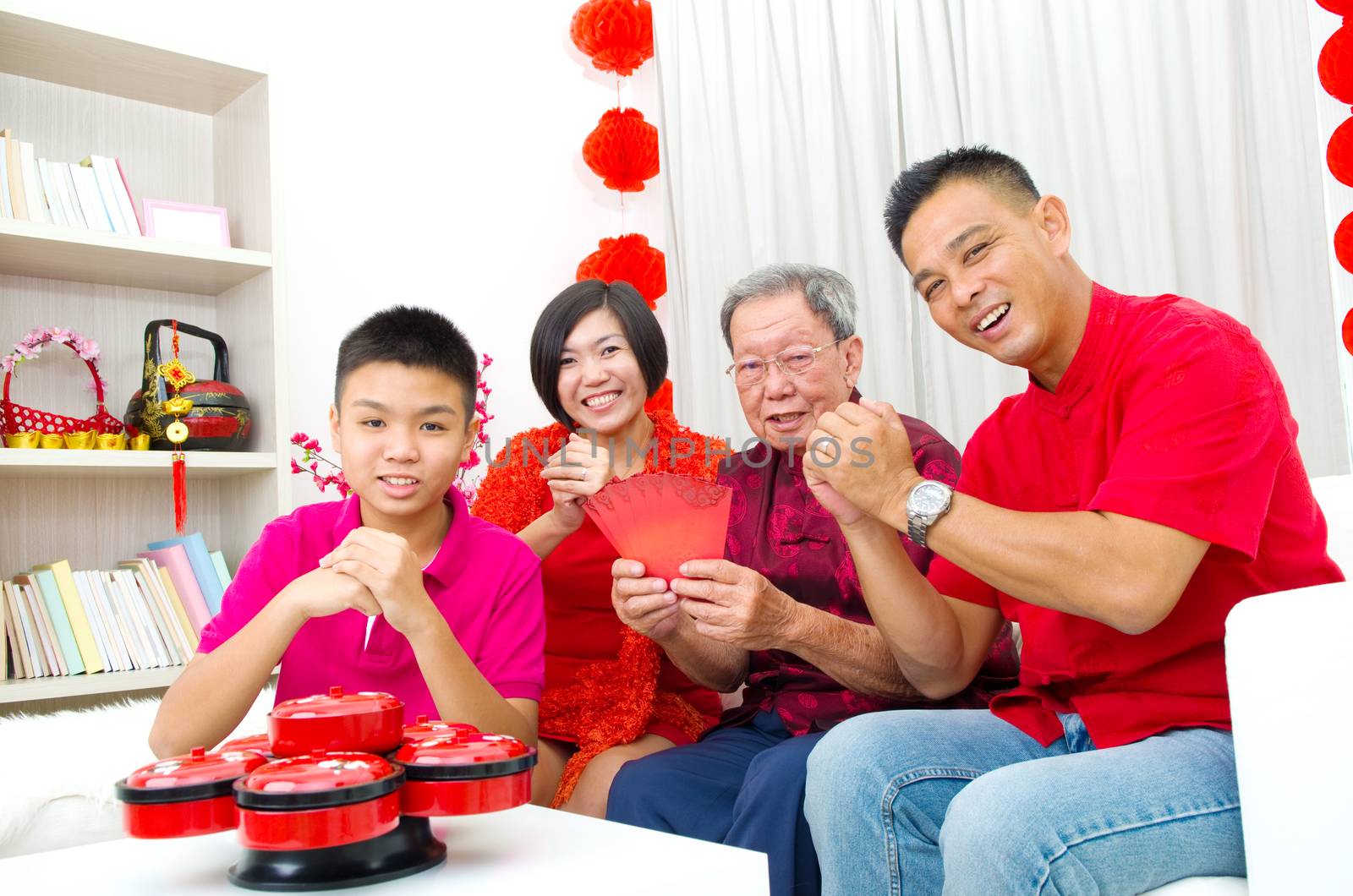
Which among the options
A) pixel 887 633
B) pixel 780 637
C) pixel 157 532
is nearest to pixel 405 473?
pixel 780 637

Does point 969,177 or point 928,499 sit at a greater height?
point 969,177

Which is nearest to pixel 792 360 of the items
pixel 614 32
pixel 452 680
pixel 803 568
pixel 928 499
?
pixel 803 568

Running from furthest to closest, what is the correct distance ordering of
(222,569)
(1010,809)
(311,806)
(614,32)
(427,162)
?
(614,32)
(427,162)
(222,569)
(1010,809)
(311,806)

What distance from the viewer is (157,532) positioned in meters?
2.85

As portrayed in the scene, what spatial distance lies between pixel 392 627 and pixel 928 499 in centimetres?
75

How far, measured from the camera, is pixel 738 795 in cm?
158

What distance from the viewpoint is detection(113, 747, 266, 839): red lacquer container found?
83 cm

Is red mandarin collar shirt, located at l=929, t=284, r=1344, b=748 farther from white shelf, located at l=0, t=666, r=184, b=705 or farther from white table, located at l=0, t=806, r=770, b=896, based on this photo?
white shelf, located at l=0, t=666, r=184, b=705

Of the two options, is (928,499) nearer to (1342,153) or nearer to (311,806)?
(311,806)

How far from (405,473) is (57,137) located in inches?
75.2

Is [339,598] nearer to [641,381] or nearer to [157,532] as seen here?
[641,381]

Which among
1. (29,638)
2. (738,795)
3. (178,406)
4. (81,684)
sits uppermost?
(178,406)

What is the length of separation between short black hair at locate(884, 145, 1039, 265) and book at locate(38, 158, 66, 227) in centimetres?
206

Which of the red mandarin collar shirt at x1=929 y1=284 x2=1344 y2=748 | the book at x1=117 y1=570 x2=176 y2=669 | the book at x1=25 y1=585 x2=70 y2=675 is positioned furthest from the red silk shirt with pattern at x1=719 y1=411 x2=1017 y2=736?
the book at x1=25 y1=585 x2=70 y2=675
